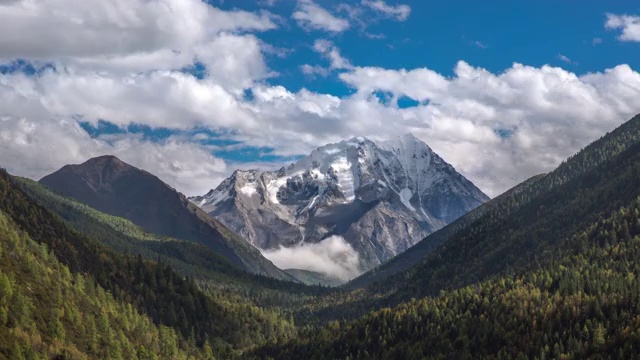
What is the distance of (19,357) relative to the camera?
199750 millimetres
